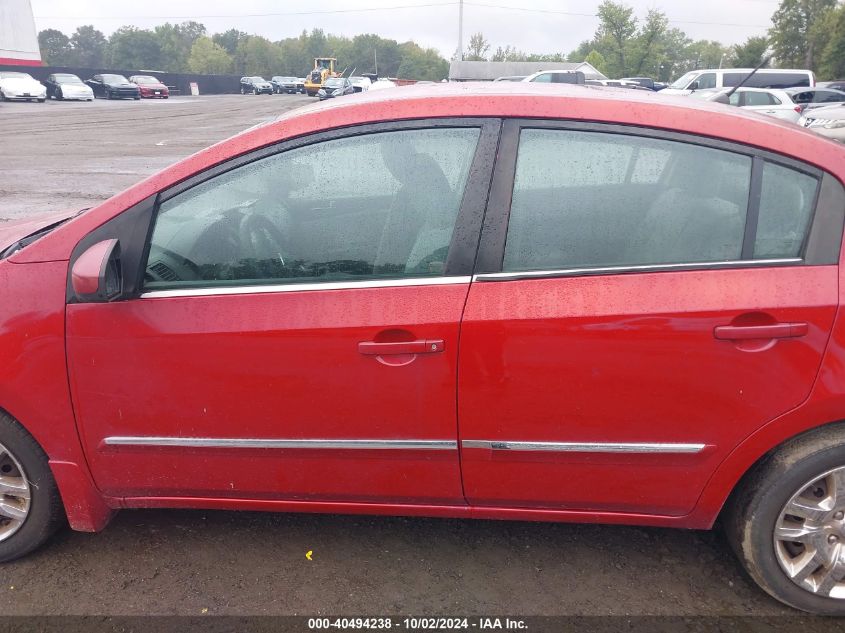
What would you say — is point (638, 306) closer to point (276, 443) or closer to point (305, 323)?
point (305, 323)

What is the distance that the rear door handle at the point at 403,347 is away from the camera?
7.32 feet

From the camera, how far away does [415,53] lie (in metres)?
112

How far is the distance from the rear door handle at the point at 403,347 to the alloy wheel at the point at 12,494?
1.37 metres

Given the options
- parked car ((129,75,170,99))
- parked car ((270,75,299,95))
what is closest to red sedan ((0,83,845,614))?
parked car ((129,75,170,99))

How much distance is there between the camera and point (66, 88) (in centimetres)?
3897

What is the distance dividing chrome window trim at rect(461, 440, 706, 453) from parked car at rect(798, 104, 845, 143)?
50.6 ft

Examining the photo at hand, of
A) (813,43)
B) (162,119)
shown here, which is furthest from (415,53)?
(162,119)

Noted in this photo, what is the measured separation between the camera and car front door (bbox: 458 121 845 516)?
7.16 feet

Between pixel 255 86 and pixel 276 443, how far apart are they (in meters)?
64.6

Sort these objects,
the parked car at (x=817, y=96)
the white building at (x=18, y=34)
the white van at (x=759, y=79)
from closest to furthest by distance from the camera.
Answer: the parked car at (x=817, y=96), the white van at (x=759, y=79), the white building at (x=18, y=34)

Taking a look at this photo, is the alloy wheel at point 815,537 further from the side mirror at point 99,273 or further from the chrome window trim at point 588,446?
the side mirror at point 99,273

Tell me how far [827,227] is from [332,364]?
1625 mm

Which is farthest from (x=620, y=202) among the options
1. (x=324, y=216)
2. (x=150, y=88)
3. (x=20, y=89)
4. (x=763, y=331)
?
(x=150, y=88)

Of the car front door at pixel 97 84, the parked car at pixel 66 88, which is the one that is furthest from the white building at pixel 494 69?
the car front door at pixel 97 84
